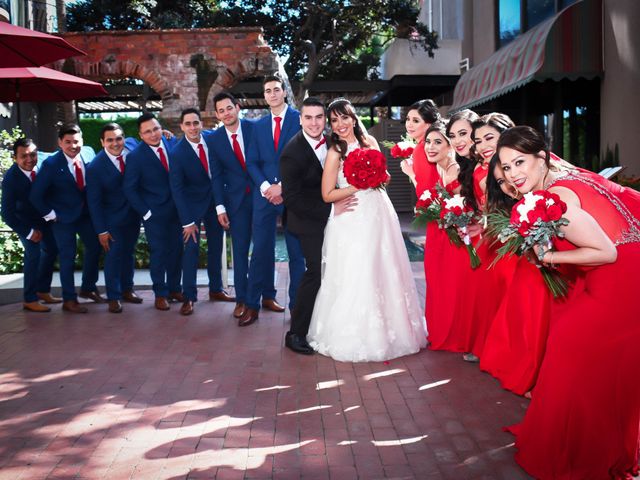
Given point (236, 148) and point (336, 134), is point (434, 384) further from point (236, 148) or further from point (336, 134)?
point (236, 148)

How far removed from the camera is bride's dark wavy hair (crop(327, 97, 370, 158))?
5961mm

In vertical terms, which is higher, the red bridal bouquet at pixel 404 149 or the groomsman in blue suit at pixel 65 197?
the red bridal bouquet at pixel 404 149

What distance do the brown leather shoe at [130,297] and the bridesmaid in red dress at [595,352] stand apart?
20.4 ft

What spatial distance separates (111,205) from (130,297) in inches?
49.5

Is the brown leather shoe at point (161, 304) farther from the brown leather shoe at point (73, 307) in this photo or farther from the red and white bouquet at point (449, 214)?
the red and white bouquet at point (449, 214)

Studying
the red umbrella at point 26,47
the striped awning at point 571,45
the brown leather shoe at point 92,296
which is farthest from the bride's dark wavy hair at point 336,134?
the striped awning at point 571,45

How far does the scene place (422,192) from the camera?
6395 millimetres

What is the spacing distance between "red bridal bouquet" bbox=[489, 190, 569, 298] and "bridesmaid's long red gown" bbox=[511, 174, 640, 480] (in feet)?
0.57

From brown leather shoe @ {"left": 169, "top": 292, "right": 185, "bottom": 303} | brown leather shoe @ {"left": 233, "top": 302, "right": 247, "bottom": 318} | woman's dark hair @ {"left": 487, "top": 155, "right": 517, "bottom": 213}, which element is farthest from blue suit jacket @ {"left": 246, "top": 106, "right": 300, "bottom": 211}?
woman's dark hair @ {"left": 487, "top": 155, "right": 517, "bottom": 213}

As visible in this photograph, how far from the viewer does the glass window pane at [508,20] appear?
1614 cm

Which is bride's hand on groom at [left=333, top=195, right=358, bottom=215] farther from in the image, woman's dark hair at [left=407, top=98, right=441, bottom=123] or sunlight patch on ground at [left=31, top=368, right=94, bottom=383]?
sunlight patch on ground at [left=31, top=368, right=94, bottom=383]

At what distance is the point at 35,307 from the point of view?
8375 millimetres

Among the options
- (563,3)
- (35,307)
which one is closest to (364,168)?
(35,307)

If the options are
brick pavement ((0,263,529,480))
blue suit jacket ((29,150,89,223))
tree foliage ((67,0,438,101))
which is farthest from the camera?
tree foliage ((67,0,438,101))
